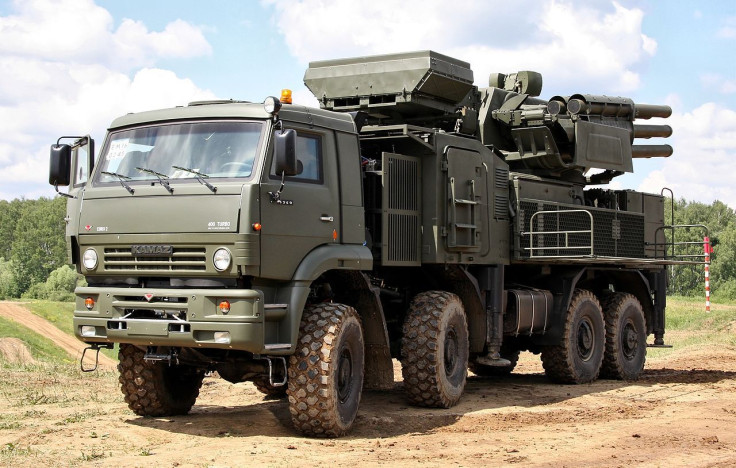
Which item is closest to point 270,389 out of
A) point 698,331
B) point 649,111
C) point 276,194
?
point 276,194

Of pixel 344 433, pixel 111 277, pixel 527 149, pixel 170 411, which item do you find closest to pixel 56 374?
pixel 170 411

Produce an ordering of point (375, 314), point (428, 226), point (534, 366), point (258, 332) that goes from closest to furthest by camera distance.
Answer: point (258, 332) < point (375, 314) < point (428, 226) < point (534, 366)

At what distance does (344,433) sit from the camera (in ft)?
33.0

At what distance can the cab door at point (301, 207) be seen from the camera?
373 inches

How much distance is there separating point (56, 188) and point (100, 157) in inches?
24.6

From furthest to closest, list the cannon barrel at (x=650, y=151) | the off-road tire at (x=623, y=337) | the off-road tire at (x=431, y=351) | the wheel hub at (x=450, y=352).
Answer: the cannon barrel at (x=650, y=151) < the off-road tire at (x=623, y=337) < the wheel hub at (x=450, y=352) < the off-road tire at (x=431, y=351)

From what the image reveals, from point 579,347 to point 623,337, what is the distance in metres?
1.40

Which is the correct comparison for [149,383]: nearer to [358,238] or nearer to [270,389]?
[270,389]

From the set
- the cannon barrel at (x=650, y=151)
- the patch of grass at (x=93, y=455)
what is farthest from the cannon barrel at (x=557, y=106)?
the patch of grass at (x=93, y=455)

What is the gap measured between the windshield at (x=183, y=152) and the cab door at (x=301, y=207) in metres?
0.32

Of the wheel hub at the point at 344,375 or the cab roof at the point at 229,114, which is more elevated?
the cab roof at the point at 229,114

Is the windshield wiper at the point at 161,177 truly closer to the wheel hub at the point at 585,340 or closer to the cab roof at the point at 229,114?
the cab roof at the point at 229,114

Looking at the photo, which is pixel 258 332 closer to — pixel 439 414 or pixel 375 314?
pixel 375 314

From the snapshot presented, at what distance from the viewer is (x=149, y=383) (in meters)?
10.9
